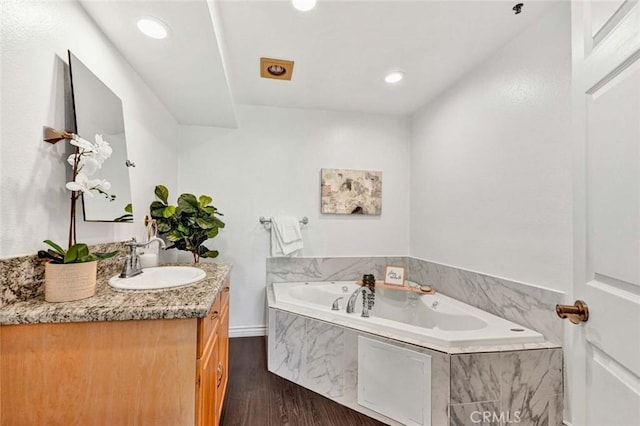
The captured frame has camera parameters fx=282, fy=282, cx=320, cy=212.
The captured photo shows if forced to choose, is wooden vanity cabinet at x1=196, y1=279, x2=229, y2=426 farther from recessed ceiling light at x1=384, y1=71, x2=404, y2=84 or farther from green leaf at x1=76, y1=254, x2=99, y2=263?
recessed ceiling light at x1=384, y1=71, x2=404, y2=84

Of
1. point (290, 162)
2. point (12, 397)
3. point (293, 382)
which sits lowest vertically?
point (293, 382)

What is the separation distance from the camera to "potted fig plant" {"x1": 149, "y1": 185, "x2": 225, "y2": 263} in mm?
2199

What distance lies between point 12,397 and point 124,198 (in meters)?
1.00

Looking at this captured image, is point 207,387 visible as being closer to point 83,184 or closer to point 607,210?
point 83,184

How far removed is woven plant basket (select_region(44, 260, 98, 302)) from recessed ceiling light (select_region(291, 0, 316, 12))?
1621mm

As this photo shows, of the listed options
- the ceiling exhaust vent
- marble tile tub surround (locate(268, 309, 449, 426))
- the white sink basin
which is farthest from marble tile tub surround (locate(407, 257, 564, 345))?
the ceiling exhaust vent

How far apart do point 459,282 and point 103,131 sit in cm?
260

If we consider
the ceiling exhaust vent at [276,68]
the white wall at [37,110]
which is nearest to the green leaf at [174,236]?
the white wall at [37,110]

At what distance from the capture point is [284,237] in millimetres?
2826

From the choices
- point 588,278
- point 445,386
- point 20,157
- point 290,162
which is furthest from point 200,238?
point 588,278

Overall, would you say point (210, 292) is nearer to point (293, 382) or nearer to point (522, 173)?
point (293, 382)

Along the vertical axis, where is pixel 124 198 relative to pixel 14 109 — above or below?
below

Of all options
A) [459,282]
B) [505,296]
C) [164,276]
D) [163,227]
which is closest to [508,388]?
[505,296]

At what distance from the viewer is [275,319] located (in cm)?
215
